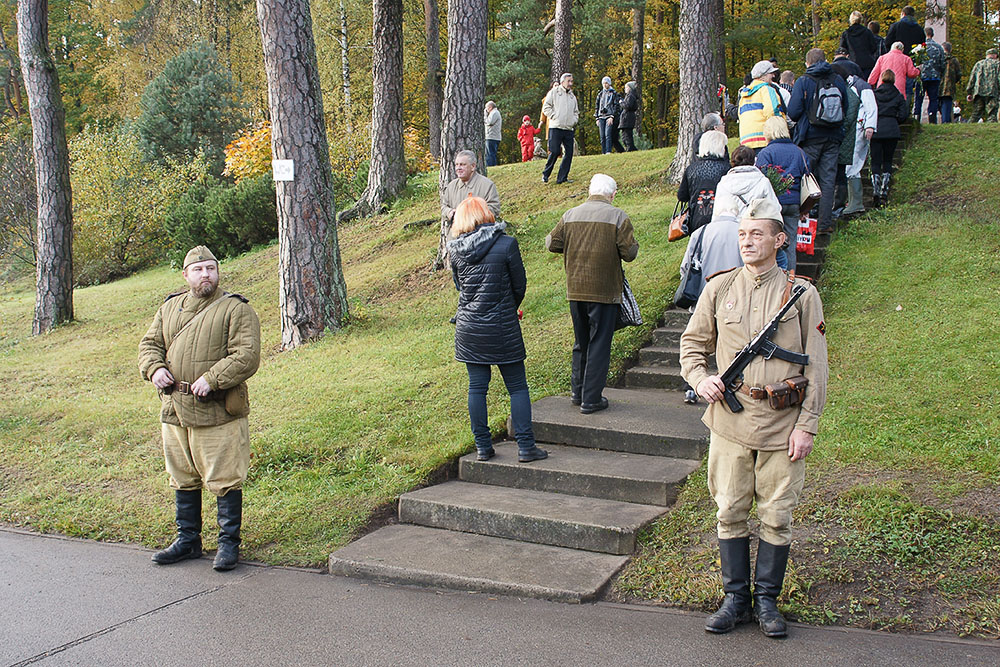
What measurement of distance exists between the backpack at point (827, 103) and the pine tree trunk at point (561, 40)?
1252 centimetres

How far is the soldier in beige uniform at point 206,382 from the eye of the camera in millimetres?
5484

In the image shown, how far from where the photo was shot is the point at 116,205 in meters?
22.4

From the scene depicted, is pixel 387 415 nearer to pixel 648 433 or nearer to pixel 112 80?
pixel 648 433

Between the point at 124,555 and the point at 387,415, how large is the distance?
2590 mm

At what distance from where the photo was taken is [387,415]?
25.8ft

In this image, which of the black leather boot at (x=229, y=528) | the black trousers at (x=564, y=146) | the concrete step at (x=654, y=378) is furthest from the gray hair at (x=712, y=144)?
the black trousers at (x=564, y=146)

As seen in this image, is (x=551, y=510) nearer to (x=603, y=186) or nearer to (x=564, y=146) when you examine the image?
(x=603, y=186)

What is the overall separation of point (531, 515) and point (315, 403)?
3.35m

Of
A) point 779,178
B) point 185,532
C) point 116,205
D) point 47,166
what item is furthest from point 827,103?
point 116,205

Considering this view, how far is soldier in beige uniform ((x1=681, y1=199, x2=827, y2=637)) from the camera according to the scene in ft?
13.4

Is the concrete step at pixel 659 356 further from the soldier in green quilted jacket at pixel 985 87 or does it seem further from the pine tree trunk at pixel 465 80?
the soldier in green quilted jacket at pixel 985 87

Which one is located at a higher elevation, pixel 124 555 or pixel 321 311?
pixel 321 311

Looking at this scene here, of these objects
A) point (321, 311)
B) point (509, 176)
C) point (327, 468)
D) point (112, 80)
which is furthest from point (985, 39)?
point (112, 80)

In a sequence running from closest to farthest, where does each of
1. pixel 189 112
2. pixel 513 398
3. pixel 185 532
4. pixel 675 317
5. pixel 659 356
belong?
pixel 185 532
pixel 513 398
pixel 659 356
pixel 675 317
pixel 189 112
